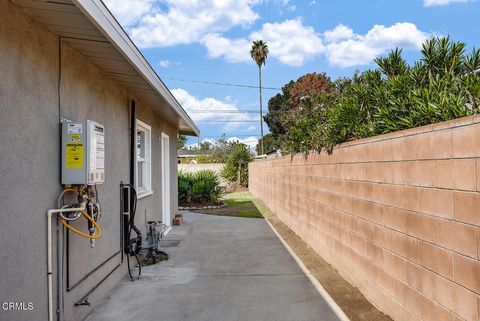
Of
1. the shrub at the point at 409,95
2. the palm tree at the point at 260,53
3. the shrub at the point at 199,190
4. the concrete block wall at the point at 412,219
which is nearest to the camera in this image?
the concrete block wall at the point at 412,219

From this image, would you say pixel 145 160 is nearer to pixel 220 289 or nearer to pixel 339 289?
pixel 220 289

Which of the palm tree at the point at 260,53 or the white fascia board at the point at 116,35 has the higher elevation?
the palm tree at the point at 260,53

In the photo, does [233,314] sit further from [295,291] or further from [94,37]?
[94,37]

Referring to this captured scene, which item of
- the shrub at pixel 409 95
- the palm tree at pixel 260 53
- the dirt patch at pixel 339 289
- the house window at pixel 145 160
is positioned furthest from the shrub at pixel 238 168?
the shrub at pixel 409 95

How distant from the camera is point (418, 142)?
139 inches

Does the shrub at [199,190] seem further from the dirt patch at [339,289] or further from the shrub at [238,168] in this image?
the shrub at [238,168]

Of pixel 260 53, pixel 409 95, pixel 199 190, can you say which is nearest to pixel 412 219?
pixel 409 95

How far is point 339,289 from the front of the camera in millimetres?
5223

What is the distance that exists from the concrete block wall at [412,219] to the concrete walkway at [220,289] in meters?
0.74

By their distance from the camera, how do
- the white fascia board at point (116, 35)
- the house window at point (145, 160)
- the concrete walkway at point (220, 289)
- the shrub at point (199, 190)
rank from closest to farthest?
the white fascia board at point (116, 35)
the concrete walkway at point (220, 289)
the house window at point (145, 160)
the shrub at point (199, 190)

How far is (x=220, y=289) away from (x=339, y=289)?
1.58 m

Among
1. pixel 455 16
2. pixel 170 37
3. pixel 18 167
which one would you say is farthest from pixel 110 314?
pixel 170 37

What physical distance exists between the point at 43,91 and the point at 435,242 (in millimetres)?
3547

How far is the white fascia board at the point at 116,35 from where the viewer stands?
303 centimetres
